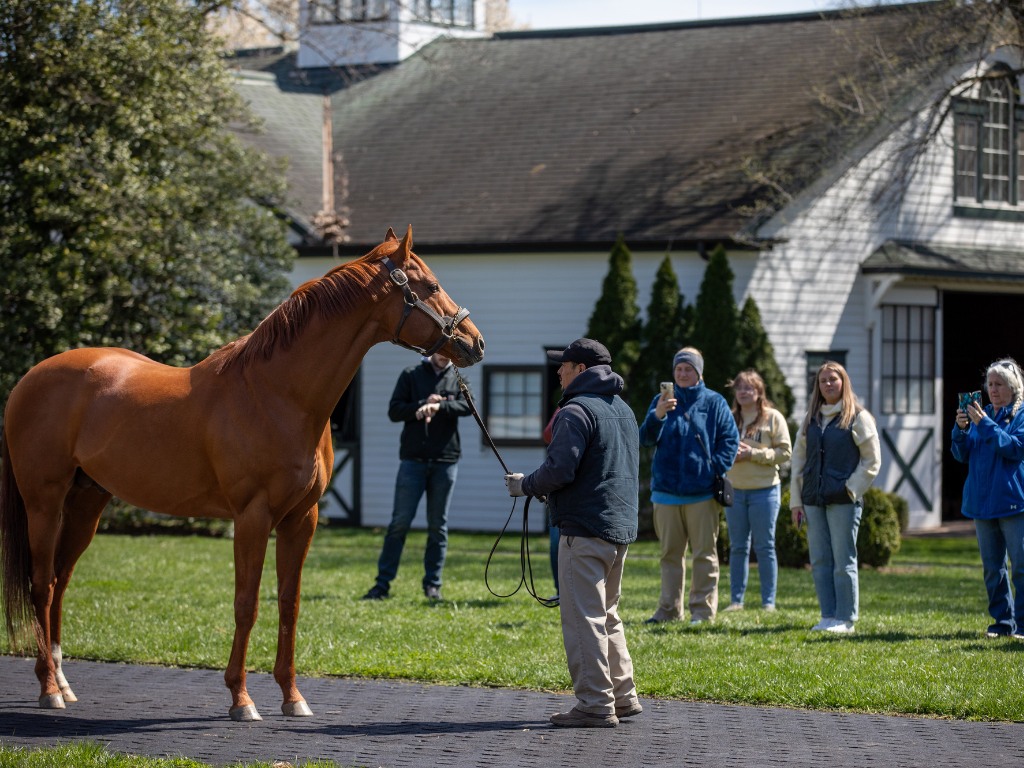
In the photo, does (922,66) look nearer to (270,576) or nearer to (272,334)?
(270,576)

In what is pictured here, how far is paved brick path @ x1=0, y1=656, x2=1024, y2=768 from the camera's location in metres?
5.34

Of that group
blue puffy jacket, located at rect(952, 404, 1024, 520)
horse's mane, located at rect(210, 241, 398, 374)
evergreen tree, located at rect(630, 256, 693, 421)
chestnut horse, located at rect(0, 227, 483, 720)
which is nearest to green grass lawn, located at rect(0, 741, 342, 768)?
chestnut horse, located at rect(0, 227, 483, 720)

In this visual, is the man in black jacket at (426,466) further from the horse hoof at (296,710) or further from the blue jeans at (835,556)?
the horse hoof at (296,710)

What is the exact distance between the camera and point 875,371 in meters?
17.2

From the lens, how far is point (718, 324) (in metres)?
15.9

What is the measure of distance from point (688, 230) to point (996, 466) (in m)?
8.71

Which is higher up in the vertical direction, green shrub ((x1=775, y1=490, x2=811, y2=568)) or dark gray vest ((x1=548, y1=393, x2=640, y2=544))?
dark gray vest ((x1=548, y1=393, x2=640, y2=544))

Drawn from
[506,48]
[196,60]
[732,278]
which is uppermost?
[506,48]

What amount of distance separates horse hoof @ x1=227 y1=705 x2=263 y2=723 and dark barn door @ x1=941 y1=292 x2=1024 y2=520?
52.5 ft

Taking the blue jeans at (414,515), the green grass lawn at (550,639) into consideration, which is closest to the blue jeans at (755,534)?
the green grass lawn at (550,639)

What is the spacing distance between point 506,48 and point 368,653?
17.3m

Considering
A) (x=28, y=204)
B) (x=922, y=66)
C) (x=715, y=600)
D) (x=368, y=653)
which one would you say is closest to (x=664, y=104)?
(x=922, y=66)

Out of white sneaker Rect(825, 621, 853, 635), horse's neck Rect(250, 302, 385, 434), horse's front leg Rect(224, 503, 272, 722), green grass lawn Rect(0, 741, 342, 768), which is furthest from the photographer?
white sneaker Rect(825, 621, 853, 635)

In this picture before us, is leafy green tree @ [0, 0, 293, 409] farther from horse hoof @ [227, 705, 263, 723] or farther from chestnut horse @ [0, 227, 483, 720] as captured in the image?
horse hoof @ [227, 705, 263, 723]
